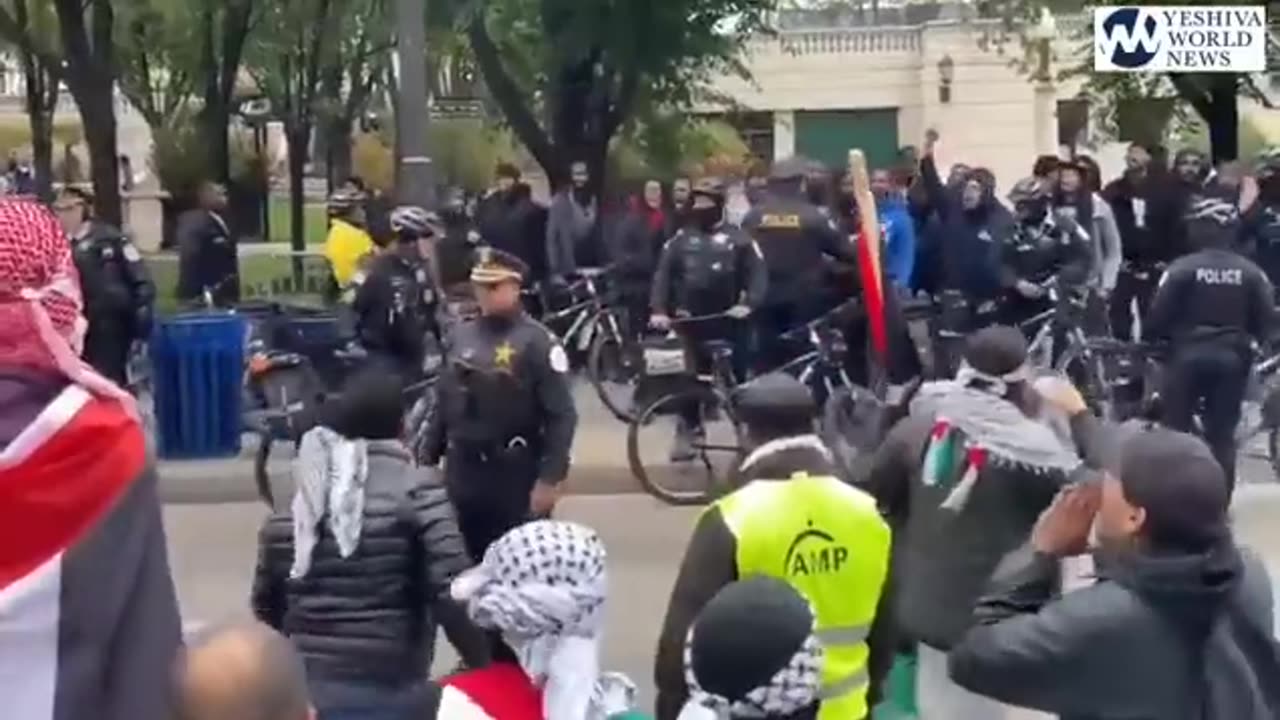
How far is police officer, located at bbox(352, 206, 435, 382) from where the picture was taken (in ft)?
41.6

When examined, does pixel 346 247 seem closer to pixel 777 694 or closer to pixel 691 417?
pixel 691 417

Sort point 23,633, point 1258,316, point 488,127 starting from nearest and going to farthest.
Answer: point 23,633
point 1258,316
point 488,127

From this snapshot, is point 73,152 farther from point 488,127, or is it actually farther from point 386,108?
point 488,127

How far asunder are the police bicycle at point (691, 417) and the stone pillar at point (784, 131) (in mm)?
44579

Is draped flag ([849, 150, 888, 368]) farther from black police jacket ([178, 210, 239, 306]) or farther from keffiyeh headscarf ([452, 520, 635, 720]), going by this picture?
black police jacket ([178, 210, 239, 306])

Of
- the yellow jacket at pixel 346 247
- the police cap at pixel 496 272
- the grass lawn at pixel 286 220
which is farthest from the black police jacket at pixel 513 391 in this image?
the grass lawn at pixel 286 220

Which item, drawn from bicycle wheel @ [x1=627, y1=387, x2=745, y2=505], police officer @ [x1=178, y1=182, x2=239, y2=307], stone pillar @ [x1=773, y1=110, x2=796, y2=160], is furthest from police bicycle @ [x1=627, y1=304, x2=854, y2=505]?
stone pillar @ [x1=773, y1=110, x2=796, y2=160]

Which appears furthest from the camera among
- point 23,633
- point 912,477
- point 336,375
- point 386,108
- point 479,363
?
point 386,108

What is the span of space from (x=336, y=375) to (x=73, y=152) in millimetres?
42415

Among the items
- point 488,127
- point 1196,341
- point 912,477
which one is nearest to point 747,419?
point 912,477

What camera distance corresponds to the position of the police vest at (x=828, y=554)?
578cm

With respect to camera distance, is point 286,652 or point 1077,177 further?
point 1077,177

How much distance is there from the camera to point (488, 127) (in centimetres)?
3688

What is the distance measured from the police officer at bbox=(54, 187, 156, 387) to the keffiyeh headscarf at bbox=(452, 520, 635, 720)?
1061 cm
